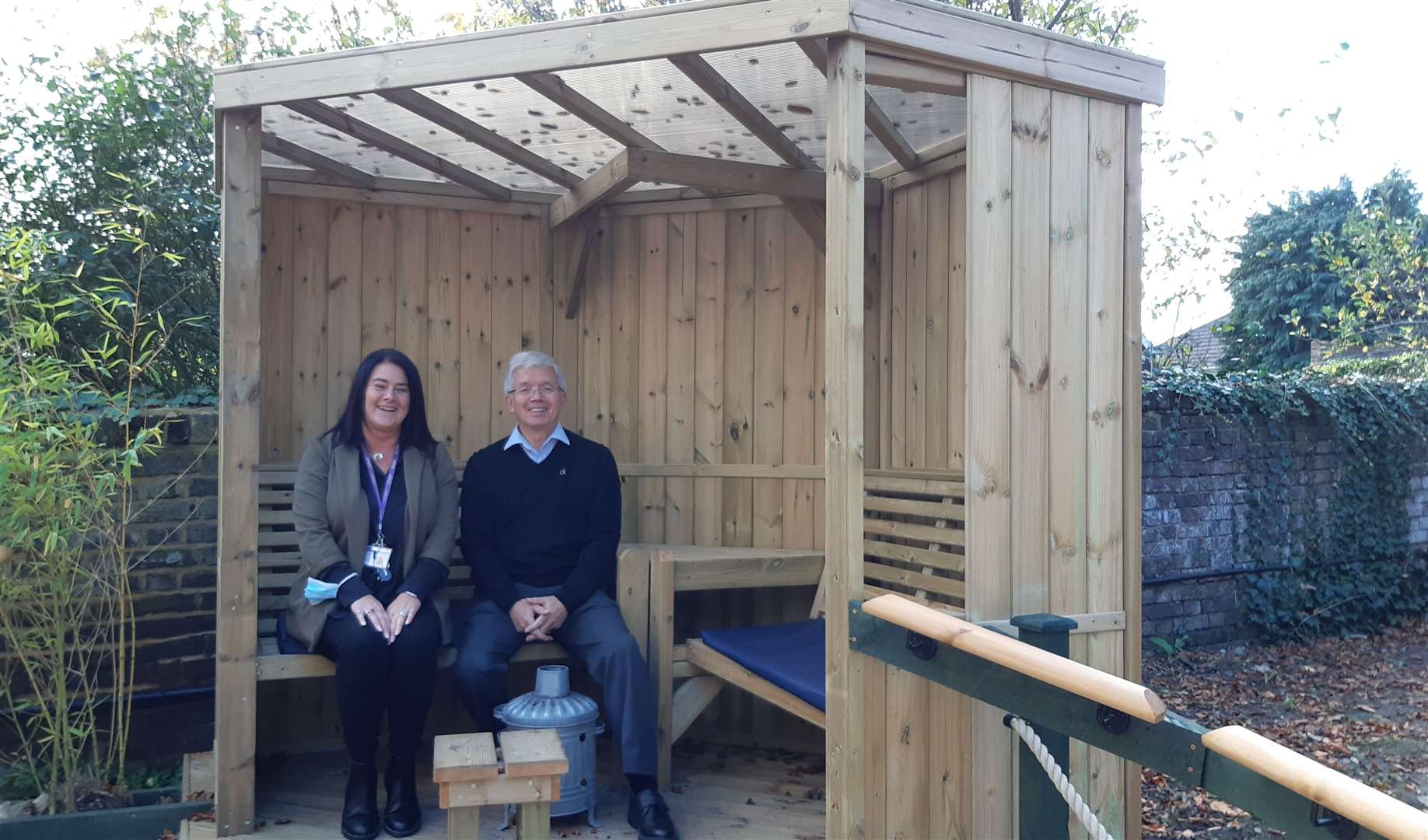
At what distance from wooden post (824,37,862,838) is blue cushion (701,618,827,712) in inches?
12.7

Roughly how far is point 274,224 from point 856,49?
105 inches

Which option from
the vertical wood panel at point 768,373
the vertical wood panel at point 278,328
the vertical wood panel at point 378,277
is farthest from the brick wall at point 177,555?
the vertical wood panel at point 768,373

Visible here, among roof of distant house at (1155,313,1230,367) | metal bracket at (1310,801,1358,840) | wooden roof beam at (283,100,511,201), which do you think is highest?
roof of distant house at (1155,313,1230,367)

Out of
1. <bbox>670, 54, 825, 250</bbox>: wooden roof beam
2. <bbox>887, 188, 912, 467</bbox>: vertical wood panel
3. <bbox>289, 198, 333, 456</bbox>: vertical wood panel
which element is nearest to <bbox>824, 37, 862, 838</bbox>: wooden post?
<bbox>670, 54, 825, 250</bbox>: wooden roof beam

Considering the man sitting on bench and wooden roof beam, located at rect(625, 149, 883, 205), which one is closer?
the man sitting on bench

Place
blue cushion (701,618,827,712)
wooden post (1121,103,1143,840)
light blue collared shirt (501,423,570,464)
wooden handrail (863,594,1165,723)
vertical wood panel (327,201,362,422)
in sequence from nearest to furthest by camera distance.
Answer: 1. wooden handrail (863,594,1165,723)
2. wooden post (1121,103,1143,840)
3. blue cushion (701,618,827,712)
4. light blue collared shirt (501,423,570,464)
5. vertical wood panel (327,201,362,422)

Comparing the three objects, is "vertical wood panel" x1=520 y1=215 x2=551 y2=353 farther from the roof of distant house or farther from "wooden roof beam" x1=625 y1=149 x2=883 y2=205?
the roof of distant house

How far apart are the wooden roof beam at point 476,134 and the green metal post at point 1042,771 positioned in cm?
220

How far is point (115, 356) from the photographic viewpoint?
15.8 feet

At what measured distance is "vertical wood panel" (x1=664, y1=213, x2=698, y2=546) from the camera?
4.48m

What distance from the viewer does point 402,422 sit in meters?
3.58

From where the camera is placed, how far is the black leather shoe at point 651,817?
3092mm

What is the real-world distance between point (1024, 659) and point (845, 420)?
0.67m

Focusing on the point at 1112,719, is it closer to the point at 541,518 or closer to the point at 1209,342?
the point at 541,518
